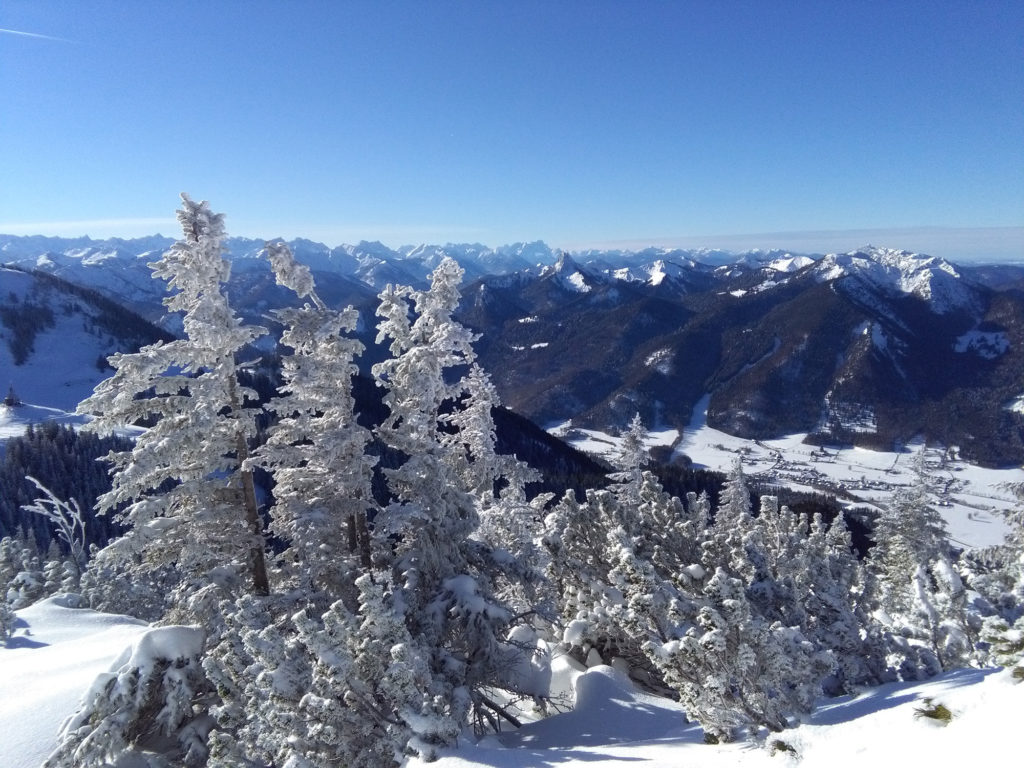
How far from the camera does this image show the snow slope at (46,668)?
10.8 metres

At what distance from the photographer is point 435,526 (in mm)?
13305

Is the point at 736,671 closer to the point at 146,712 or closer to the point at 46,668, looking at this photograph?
the point at 146,712

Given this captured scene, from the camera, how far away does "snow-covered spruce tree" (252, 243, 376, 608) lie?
1306 centimetres

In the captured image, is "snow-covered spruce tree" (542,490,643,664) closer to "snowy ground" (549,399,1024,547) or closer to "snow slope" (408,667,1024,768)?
"snow slope" (408,667,1024,768)

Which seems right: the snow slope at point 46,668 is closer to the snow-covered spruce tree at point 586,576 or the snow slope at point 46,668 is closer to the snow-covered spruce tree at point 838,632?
the snow-covered spruce tree at point 586,576

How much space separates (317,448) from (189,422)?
2.72m

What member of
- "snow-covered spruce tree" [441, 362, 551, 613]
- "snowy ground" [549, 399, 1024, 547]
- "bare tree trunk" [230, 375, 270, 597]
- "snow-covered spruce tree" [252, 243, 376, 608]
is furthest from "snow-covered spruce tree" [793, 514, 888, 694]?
"snowy ground" [549, 399, 1024, 547]

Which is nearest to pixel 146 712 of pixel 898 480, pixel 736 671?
pixel 736 671

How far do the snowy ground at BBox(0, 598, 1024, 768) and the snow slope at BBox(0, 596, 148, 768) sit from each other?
0.03 metres

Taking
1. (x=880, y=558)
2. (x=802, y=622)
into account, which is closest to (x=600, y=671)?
(x=802, y=622)

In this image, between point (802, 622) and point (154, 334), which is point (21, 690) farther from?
point (154, 334)

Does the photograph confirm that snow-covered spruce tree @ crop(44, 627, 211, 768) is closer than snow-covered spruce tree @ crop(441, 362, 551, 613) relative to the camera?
Yes

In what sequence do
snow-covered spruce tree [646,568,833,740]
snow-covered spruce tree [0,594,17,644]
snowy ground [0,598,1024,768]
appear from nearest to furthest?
1. snowy ground [0,598,1024,768]
2. snow-covered spruce tree [646,568,833,740]
3. snow-covered spruce tree [0,594,17,644]

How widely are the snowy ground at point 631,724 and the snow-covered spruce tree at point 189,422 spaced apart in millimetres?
2934
